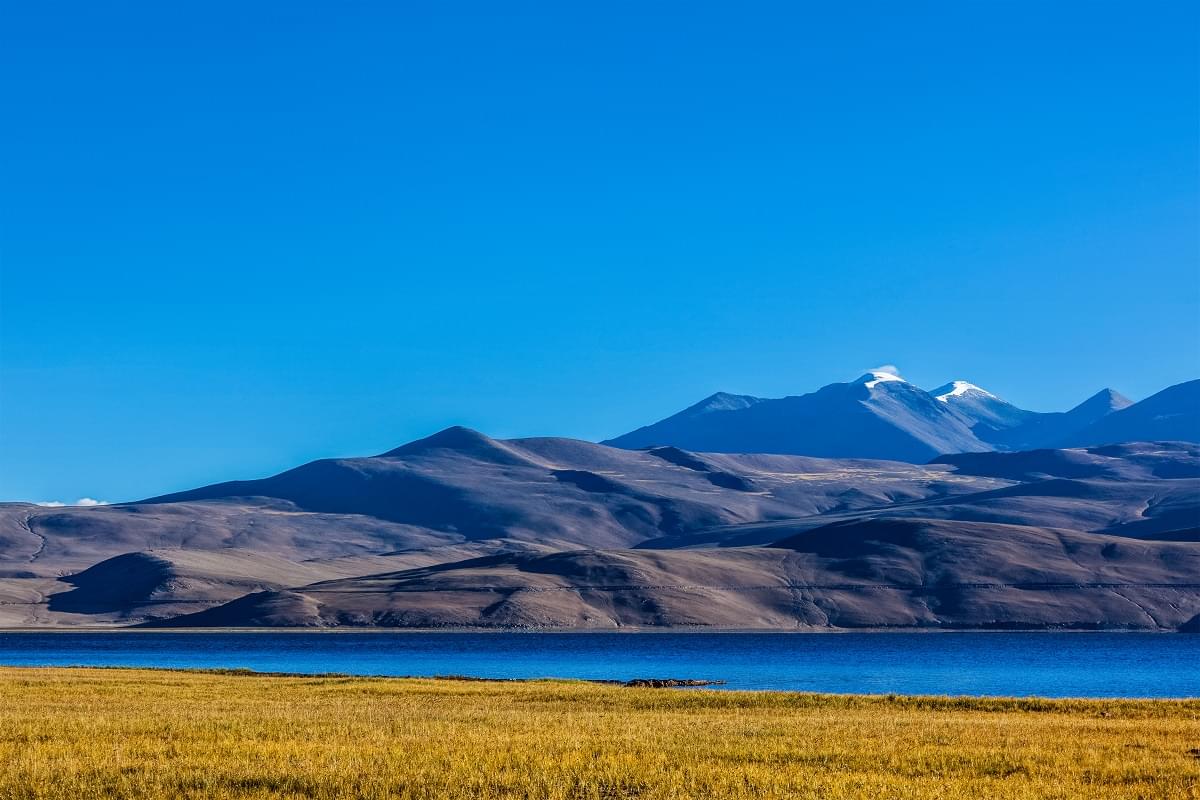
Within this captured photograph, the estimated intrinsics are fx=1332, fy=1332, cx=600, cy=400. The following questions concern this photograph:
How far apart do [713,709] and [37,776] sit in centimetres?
2902

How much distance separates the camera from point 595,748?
32469 mm

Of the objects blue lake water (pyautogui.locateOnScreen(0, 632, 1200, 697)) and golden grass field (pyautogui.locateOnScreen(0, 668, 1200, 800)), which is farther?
blue lake water (pyautogui.locateOnScreen(0, 632, 1200, 697))

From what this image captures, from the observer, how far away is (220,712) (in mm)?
45219

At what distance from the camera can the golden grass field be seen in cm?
2589

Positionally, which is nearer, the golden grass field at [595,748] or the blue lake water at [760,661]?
the golden grass field at [595,748]

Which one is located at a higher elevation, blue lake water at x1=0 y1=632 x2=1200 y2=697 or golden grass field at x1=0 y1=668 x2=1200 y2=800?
golden grass field at x1=0 y1=668 x2=1200 y2=800

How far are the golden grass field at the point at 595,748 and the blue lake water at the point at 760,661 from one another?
125ft

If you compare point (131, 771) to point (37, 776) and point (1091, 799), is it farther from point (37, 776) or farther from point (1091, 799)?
point (1091, 799)

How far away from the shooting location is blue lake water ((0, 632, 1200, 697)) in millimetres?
95125

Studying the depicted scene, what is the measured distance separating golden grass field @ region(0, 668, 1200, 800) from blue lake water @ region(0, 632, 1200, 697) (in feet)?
125

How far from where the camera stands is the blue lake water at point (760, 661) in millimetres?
95125

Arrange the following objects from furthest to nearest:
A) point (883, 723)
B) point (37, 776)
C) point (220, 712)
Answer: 1. point (220, 712)
2. point (883, 723)
3. point (37, 776)

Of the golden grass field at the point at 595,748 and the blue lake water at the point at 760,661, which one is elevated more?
the golden grass field at the point at 595,748

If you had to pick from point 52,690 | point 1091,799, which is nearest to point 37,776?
point 1091,799
